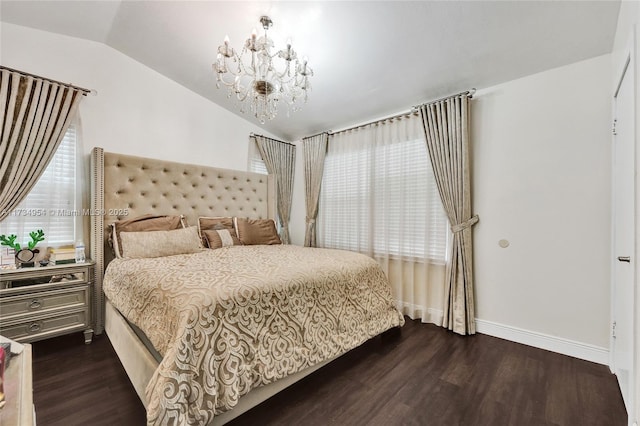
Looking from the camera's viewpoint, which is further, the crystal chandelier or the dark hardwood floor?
the crystal chandelier

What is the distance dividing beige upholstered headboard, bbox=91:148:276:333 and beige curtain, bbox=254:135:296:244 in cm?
23

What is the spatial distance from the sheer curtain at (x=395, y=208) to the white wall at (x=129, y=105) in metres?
1.53

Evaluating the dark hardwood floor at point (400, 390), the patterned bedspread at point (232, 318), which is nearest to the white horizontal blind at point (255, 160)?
the patterned bedspread at point (232, 318)

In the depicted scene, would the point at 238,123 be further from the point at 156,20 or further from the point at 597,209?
the point at 597,209

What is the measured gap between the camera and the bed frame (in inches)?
63.7

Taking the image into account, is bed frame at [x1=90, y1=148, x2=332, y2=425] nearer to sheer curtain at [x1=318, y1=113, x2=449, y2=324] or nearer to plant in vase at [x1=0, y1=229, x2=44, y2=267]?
plant in vase at [x1=0, y1=229, x2=44, y2=267]

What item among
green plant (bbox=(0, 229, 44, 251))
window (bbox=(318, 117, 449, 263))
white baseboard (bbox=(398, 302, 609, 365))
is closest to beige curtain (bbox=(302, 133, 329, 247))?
window (bbox=(318, 117, 449, 263))

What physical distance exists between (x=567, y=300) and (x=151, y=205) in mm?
3893

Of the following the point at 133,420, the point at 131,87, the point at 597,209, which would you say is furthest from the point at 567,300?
the point at 131,87

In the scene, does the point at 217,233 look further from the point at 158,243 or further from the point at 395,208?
the point at 395,208

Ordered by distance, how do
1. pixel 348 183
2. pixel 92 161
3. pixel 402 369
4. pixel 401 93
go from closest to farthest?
pixel 402 369, pixel 92 161, pixel 401 93, pixel 348 183

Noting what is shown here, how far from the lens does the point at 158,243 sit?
2.37m

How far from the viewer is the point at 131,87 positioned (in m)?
2.76

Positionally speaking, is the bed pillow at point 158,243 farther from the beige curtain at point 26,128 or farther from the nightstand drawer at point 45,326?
the beige curtain at point 26,128
